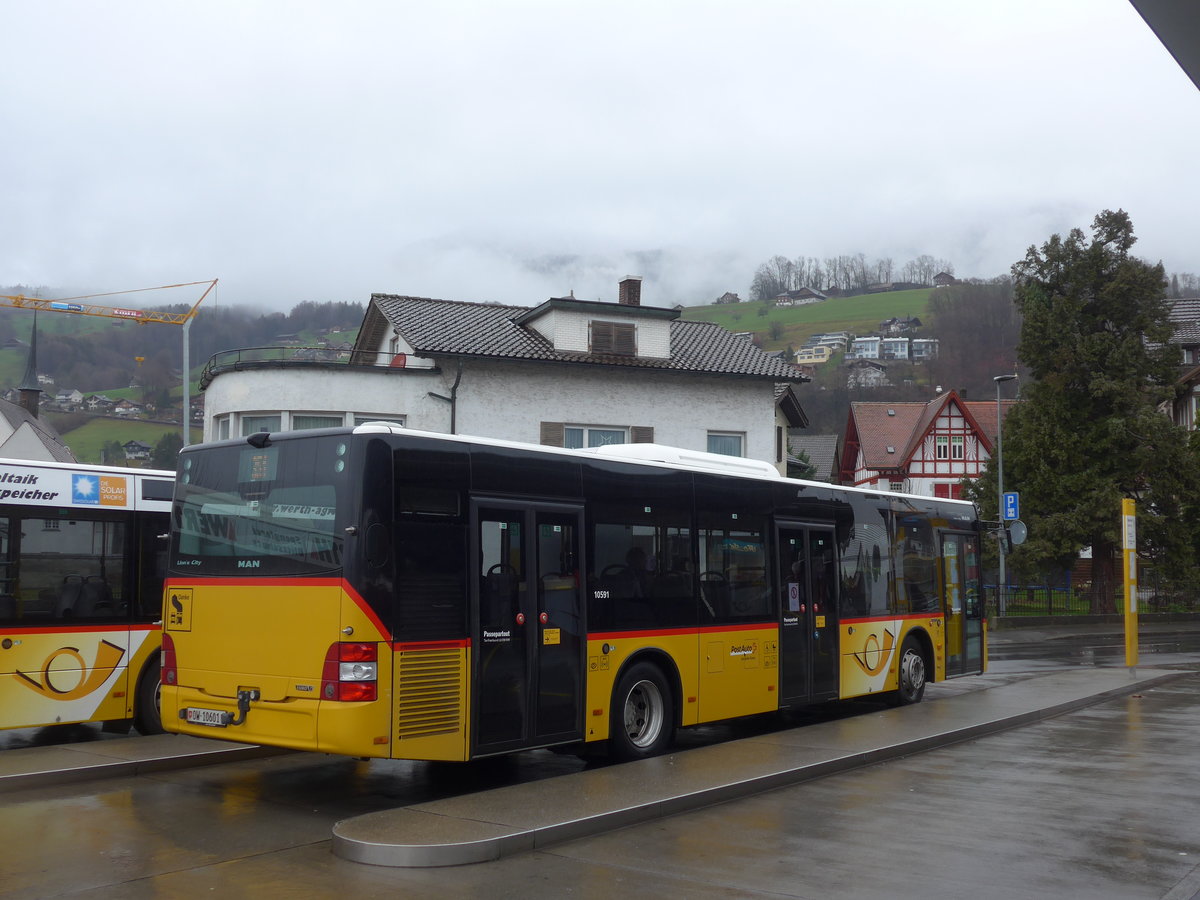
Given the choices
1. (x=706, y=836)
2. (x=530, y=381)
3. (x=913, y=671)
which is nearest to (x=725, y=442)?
(x=530, y=381)

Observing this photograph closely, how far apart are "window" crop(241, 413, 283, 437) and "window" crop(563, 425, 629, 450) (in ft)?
25.5

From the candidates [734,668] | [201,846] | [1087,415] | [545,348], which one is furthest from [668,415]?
[201,846]

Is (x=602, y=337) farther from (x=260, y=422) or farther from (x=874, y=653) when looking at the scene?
(x=874, y=653)

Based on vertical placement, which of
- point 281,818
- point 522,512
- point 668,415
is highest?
point 668,415

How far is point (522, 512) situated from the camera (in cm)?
→ 1027

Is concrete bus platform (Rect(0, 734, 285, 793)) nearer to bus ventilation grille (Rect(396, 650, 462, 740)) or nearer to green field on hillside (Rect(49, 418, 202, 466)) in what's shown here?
bus ventilation grille (Rect(396, 650, 462, 740))

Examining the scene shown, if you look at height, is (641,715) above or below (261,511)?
below

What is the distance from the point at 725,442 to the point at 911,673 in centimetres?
2013

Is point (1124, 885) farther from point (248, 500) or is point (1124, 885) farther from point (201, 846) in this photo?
point (248, 500)

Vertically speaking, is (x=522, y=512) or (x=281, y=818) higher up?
(x=522, y=512)

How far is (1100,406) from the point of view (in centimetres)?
4200

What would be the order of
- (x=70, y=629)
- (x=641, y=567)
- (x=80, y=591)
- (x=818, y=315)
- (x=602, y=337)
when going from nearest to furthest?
(x=641, y=567) < (x=70, y=629) < (x=80, y=591) < (x=602, y=337) < (x=818, y=315)

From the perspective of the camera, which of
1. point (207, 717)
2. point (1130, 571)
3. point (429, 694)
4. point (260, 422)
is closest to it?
point (429, 694)

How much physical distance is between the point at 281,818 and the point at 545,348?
26.2 m
